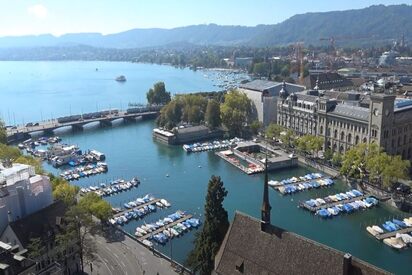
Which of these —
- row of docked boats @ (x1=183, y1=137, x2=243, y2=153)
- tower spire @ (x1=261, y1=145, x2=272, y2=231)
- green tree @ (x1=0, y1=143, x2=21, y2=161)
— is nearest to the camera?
tower spire @ (x1=261, y1=145, x2=272, y2=231)

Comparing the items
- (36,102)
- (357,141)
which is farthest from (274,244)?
(36,102)

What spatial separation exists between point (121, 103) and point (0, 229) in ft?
427

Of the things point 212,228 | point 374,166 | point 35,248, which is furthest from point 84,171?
point 212,228

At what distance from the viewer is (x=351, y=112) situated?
250 feet

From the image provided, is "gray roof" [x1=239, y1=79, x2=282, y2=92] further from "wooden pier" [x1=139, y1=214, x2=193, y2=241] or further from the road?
the road

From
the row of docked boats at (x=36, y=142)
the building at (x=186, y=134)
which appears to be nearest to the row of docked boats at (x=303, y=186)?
the building at (x=186, y=134)

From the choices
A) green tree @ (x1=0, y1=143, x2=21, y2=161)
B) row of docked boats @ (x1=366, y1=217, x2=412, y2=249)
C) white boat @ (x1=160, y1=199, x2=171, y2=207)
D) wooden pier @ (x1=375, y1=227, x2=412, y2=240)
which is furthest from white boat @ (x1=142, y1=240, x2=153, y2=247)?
wooden pier @ (x1=375, y1=227, x2=412, y2=240)

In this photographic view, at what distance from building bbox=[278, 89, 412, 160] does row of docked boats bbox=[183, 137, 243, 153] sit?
13.3m

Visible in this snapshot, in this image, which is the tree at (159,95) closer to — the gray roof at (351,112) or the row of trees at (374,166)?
the gray roof at (351,112)

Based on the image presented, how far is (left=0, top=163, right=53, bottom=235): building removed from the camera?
1534 inches

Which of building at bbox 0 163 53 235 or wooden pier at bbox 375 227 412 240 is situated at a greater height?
building at bbox 0 163 53 235

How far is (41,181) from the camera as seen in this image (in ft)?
141

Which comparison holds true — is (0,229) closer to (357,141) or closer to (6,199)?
(6,199)

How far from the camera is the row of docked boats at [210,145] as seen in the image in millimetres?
92250
